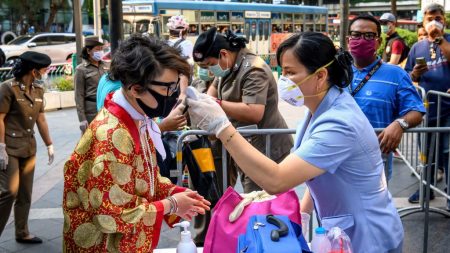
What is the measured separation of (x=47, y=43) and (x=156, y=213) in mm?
25187

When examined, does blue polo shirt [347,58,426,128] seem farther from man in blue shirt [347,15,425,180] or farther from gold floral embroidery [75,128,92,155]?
gold floral embroidery [75,128,92,155]

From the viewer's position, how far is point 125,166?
203cm

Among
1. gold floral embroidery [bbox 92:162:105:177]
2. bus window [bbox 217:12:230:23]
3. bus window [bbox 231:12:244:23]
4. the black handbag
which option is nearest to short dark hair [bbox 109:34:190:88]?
gold floral embroidery [bbox 92:162:105:177]

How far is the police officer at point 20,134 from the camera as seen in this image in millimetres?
4418

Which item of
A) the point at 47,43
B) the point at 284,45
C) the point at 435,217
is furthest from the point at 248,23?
the point at 284,45

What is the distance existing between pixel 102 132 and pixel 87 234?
418 mm

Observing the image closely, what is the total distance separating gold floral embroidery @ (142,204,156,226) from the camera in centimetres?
208

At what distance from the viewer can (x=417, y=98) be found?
12.3ft

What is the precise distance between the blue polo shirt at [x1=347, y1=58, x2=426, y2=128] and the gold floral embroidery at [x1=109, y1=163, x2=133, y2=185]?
2228 mm

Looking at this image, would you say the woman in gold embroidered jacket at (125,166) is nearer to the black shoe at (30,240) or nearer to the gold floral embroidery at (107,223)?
the gold floral embroidery at (107,223)

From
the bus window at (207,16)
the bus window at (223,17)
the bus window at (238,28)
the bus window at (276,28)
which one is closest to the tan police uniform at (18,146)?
the bus window at (207,16)

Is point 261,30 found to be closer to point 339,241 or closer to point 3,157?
point 3,157

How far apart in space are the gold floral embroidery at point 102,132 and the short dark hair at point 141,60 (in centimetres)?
21

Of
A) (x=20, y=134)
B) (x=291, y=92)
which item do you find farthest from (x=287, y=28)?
(x=291, y=92)
